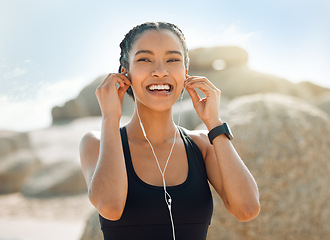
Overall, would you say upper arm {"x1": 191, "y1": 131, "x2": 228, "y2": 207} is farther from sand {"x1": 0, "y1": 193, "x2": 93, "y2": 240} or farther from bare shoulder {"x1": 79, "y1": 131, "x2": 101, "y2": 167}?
sand {"x1": 0, "y1": 193, "x2": 93, "y2": 240}

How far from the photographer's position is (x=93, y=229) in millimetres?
3475

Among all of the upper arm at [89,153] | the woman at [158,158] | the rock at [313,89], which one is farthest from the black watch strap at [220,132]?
the rock at [313,89]

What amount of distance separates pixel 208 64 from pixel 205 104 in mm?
18015

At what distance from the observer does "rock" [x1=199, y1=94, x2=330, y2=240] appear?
3.32m

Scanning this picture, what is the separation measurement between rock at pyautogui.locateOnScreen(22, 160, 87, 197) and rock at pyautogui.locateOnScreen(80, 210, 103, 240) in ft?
19.6

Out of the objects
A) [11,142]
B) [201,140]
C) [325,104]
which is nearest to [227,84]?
[325,104]

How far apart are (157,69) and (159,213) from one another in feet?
2.30

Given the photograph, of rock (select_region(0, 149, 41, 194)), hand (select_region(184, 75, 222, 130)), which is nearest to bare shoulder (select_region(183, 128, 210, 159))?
hand (select_region(184, 75, 222, 130))

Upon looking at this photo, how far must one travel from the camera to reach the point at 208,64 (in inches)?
776

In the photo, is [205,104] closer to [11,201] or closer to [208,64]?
[11,201]

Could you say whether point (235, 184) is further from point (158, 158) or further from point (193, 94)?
point (193, 94)

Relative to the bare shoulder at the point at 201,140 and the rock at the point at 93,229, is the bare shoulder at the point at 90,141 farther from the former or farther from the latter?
the rock at the point at 93,229

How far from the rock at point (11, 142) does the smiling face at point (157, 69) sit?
33.0ft

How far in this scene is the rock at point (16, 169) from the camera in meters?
9.95
